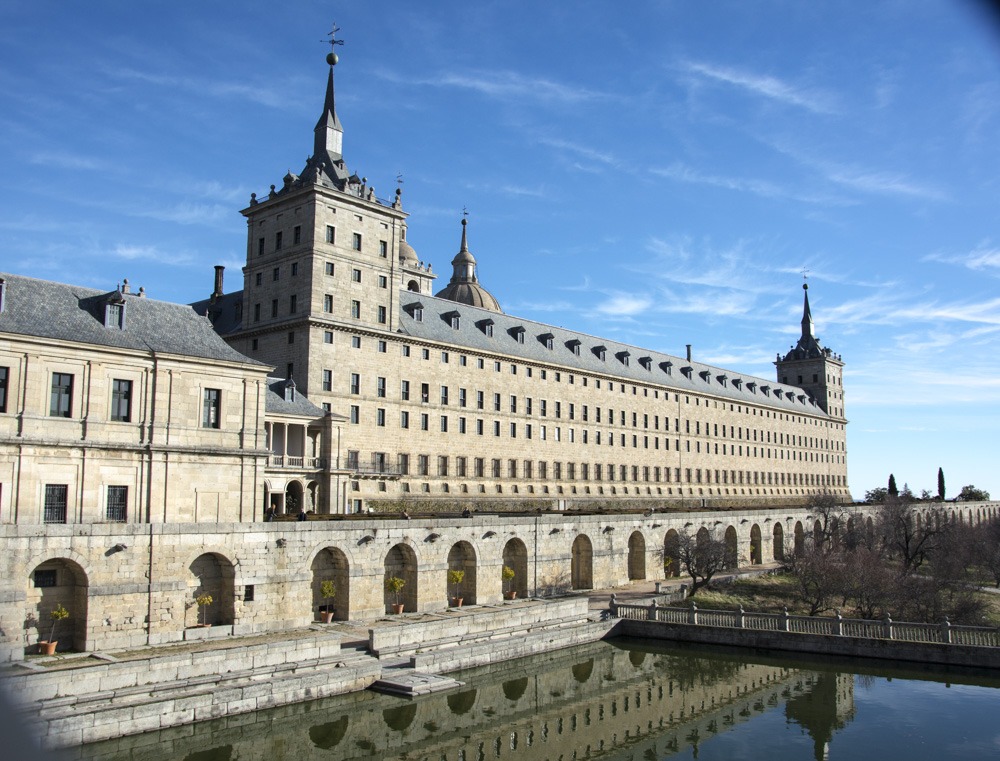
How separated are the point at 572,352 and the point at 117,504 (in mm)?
50356

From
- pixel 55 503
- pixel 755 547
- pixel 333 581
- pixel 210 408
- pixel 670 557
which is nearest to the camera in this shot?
pixel 55 503

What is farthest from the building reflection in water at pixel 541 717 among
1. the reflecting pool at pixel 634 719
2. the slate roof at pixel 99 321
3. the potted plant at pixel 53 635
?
the slate roof at pixel 99 321

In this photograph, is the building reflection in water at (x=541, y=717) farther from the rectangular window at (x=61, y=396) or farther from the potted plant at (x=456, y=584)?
the rectangular window at (x=61, y=396)

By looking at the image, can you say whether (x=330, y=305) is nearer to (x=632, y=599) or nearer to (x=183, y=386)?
(x=183, y=386)

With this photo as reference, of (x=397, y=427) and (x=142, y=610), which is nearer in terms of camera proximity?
(x=142, y=610)

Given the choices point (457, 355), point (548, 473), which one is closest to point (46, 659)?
point (457, 355)

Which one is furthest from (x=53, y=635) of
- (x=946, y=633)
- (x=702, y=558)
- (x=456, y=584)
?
(x=702, y=558)

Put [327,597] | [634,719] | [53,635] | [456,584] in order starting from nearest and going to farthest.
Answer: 1. [53,635]
2. [634,719]
3. [327,597]
4. [456,584]

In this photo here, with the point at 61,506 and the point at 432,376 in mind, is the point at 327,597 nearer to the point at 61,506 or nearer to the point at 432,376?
the point at 61,506

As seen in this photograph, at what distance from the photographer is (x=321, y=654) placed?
91.4 feet

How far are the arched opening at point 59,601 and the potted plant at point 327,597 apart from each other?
933 centimetres

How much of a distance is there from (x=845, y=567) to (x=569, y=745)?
95.6ft

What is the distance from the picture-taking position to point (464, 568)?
4103 centimetres

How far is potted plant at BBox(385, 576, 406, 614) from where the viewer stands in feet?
120
